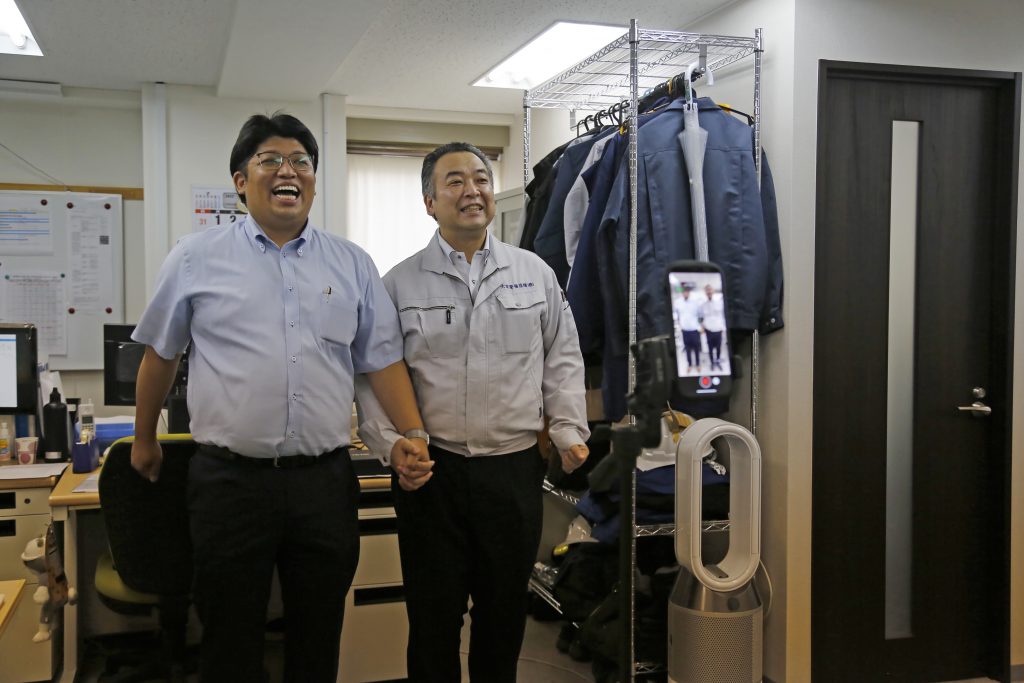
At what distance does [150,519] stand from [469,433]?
900 millimetres

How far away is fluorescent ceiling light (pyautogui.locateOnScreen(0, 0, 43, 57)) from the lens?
341 cm

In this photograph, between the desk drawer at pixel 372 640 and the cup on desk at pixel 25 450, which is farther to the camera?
the cup on desk at pixel 25 450

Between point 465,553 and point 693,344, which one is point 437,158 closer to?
point 465,553

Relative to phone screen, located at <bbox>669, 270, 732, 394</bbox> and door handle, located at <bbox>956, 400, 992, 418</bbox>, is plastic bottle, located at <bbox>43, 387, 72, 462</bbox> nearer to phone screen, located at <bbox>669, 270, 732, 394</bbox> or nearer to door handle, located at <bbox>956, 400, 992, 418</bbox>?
phone screen, located at <bbox>669, 270, 732, 394</bbox>

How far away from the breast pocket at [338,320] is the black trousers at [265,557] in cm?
27

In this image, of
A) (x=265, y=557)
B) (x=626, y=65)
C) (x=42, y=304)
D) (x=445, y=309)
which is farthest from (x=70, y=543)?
(x=626, y=65)

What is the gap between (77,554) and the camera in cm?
273

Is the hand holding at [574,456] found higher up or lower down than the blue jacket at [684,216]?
lower down

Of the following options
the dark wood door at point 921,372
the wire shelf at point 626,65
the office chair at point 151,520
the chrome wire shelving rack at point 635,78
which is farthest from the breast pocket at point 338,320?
the dark wood door at point 921,372

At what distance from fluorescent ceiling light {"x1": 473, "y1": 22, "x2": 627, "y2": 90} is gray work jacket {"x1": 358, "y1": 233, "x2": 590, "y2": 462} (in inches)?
69.0

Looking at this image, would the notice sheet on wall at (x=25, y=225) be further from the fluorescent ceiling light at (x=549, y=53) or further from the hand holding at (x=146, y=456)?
the hand holding at (x=146, y=456)

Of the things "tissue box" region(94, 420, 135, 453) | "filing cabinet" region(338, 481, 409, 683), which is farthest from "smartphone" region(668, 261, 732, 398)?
"tissue box" region(94, 420, 135, 453)

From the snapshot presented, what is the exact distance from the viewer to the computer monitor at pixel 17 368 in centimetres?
309

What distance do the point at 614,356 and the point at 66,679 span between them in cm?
201
